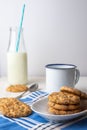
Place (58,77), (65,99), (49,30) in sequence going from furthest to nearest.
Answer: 1. (49,30)
2. (58,77)
3. (65,99)

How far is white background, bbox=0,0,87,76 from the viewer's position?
0.99 meters

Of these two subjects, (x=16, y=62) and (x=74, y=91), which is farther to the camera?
(x=16, y=62)

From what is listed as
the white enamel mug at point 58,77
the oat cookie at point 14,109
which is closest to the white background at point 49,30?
the white enamel mug at point 58,77

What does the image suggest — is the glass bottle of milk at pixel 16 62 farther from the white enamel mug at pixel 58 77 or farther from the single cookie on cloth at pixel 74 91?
the single cookie on cloth at pixel 74 91

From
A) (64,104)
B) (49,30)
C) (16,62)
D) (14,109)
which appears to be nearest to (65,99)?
(64,104)

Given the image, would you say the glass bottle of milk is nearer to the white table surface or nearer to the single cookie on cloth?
the white table surface

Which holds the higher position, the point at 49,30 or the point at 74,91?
the point at 49,30

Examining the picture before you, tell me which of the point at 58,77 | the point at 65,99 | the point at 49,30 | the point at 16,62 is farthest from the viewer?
the point at 49,30

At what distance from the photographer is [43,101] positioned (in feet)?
1.79

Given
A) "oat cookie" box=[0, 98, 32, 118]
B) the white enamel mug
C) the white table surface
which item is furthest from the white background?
"oat cookie" box=[0, 98, 32, 118]

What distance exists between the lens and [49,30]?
1.00 m

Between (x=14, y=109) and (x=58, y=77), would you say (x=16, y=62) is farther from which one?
(x=14, y=109)

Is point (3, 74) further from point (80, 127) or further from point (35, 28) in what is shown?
point (80, 127)

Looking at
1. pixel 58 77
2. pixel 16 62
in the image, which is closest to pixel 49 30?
pixel 16 62
